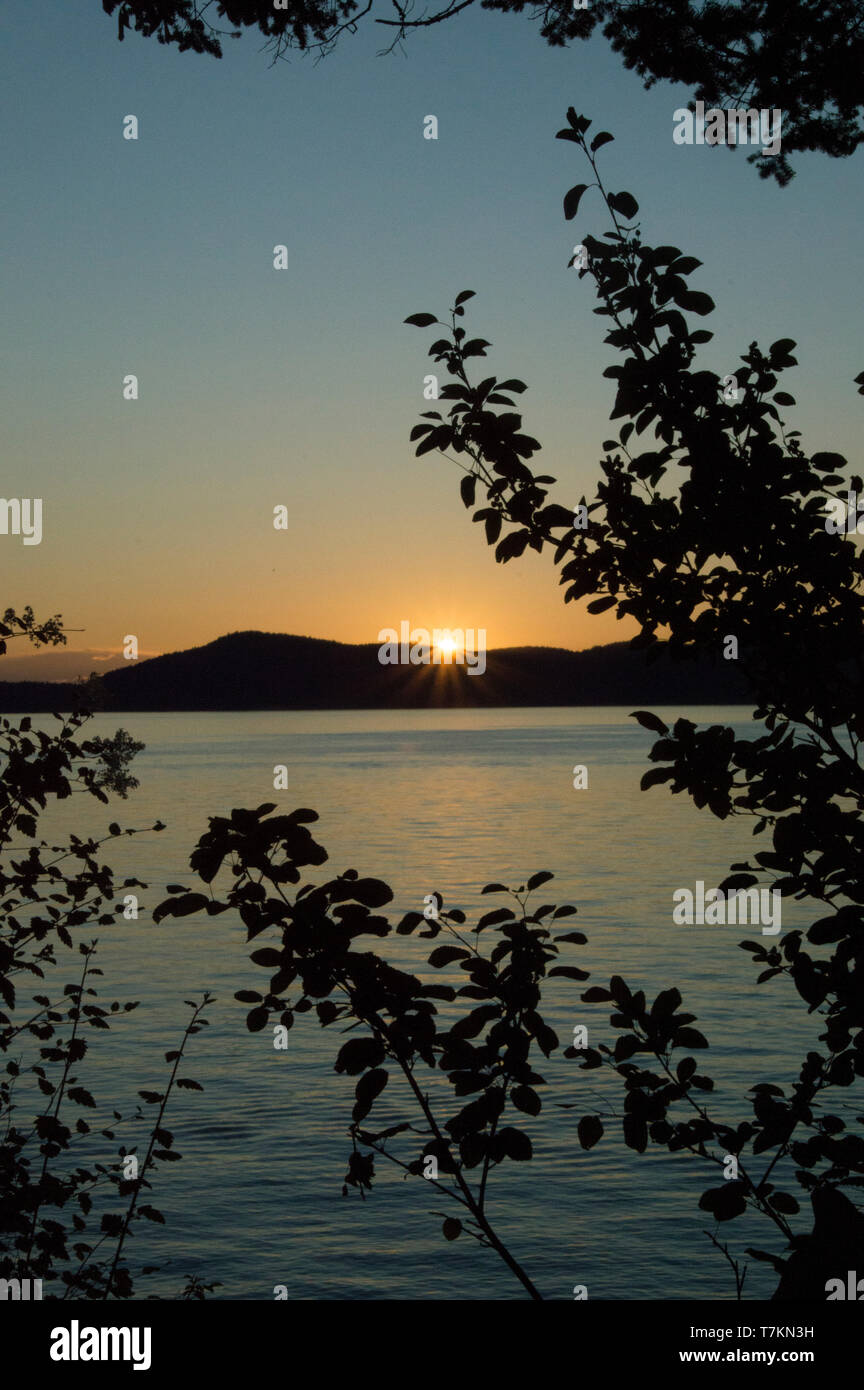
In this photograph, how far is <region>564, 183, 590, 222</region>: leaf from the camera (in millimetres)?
3850

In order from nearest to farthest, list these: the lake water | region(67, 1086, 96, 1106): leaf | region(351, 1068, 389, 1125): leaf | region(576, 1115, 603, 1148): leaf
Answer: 1. region(351, 1068, 389, 1125): leaf
2. region(576, 1115, 603, 1148): leaf
3. region(67, 1086, 96, 1106): leaf
4. the lake water

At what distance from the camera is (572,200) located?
3857 mm

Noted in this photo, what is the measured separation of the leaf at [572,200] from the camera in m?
3.85

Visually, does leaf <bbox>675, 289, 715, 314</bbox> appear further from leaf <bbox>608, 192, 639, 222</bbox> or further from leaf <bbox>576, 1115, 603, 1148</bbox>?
leaf <bbox>576, 1115, 603, 1148</bbox>

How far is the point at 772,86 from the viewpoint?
5969mm

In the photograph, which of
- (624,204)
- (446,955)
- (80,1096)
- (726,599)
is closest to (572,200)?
(624,204)

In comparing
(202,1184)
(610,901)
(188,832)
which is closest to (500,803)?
(188,832)

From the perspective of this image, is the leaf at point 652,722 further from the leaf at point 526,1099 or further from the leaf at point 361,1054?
the leaf at point 361,1054

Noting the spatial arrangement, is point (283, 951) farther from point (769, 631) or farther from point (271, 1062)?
point (271, 1062)

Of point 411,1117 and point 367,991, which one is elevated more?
point 367,991

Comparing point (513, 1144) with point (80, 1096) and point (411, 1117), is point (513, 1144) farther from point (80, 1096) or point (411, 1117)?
point (411, 1117)

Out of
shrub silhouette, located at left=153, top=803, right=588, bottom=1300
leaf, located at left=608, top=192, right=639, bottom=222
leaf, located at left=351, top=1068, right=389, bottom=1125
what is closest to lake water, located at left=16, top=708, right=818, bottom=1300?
shrub silhouette, located at left=153, top=803, right=588, bottom=1300

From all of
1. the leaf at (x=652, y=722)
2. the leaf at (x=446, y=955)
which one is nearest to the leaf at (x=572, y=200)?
the leaf at (x=652, y=722)
